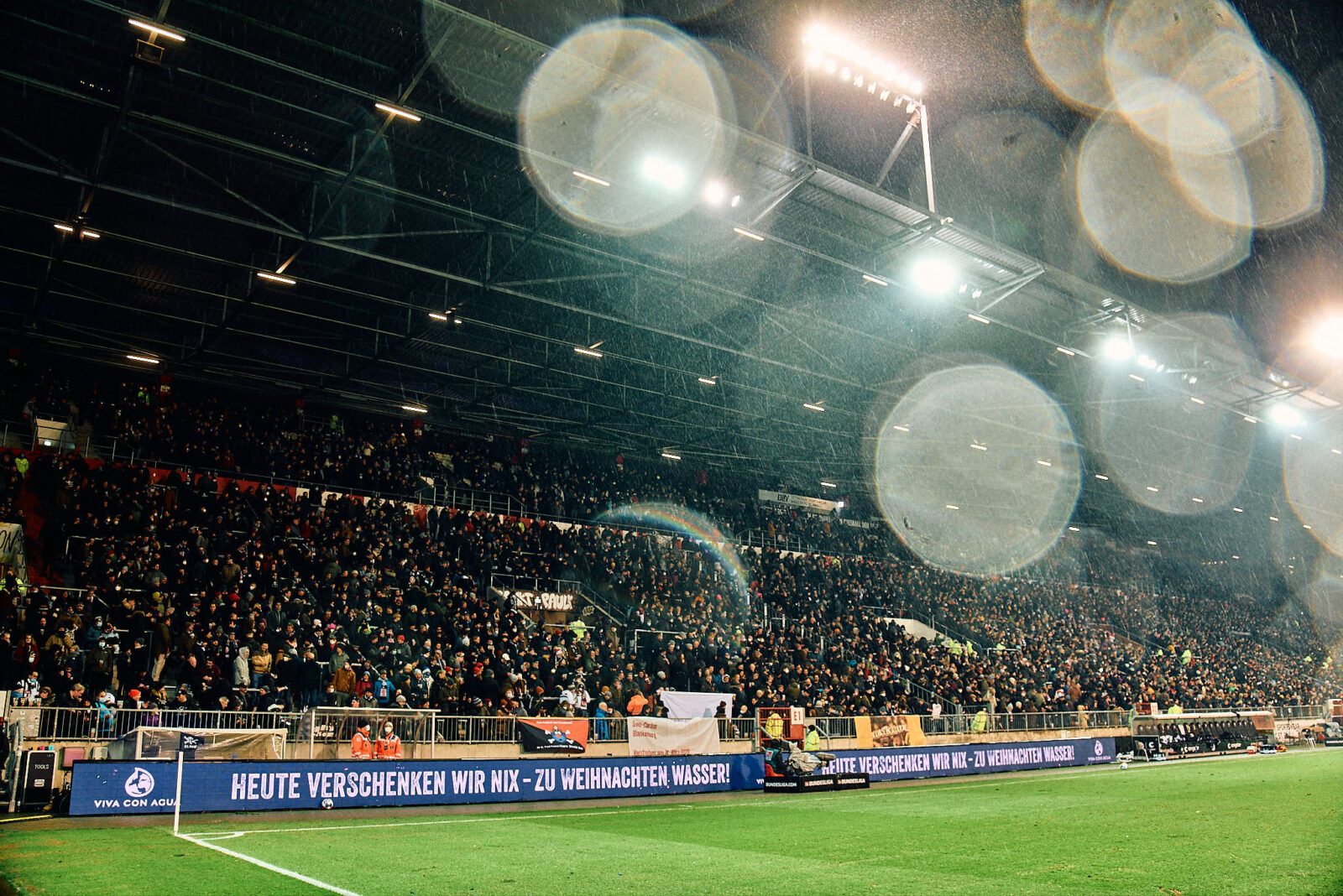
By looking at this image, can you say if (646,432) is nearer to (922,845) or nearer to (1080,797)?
(1080,797)

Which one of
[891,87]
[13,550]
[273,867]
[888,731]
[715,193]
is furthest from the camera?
[888,731]

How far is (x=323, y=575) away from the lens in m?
23.3

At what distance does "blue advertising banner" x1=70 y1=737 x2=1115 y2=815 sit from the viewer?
13500 mm

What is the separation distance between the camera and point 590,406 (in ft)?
117

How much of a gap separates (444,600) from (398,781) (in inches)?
376

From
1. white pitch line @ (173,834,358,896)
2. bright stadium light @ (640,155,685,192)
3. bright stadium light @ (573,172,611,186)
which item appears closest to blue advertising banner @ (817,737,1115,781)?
bright stadium light @ (640,155,685,192)

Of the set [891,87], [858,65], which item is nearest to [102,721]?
[858,65]

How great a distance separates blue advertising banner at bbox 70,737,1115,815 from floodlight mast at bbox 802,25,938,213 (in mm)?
13749

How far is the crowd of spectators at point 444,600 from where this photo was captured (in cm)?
1866

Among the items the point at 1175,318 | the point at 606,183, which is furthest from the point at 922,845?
the point at 1175,318

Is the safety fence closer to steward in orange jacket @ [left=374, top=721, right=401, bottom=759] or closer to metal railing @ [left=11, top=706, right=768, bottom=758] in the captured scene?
metal railing @ [left=11, top=706, right=768, bottom=758]

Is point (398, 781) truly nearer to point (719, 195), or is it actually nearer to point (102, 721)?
point (102, 721)

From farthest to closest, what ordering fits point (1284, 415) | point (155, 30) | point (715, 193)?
1. point (1284, 415)
2. point (715, 193)
3. point (155, 30)

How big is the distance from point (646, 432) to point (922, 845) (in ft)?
94.0
